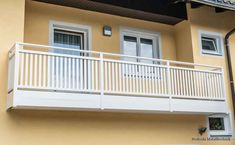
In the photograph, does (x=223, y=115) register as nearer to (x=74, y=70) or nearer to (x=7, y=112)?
(x=74, y=70)

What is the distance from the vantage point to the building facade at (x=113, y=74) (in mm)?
8000

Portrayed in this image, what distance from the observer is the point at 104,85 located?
8.63m

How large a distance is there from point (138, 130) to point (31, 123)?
2.99 metres

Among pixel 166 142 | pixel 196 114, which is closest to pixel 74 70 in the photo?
pixel 166 142

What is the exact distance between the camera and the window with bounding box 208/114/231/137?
35.4 feet

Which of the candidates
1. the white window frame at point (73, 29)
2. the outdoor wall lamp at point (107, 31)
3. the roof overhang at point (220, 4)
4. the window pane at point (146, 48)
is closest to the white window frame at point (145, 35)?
the window pane at point (146, 48)

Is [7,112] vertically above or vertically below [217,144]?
above

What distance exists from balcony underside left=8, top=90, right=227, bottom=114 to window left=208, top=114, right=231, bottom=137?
831mm

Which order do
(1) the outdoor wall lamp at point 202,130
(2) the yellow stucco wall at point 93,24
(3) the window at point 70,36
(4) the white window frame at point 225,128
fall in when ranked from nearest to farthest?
(2) the yellow stucco wall at point 93,24 → (3) the window at point 70,36 → (1) the outdoor wall lamp at point 202,130 → (4) the white window frame at point 225,128

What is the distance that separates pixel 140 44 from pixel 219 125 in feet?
11.8

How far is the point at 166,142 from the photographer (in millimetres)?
9930

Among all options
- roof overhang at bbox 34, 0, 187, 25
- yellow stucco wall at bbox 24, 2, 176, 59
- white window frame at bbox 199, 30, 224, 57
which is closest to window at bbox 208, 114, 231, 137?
white window frame at bbox 199, 30, 224, 57

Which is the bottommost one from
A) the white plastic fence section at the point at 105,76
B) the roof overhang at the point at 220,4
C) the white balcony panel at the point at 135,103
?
the white balcony panel at the point at 135,103

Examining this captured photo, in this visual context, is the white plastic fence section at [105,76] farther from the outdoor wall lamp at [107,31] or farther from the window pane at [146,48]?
the outdoor wall lamp at [107,31]
